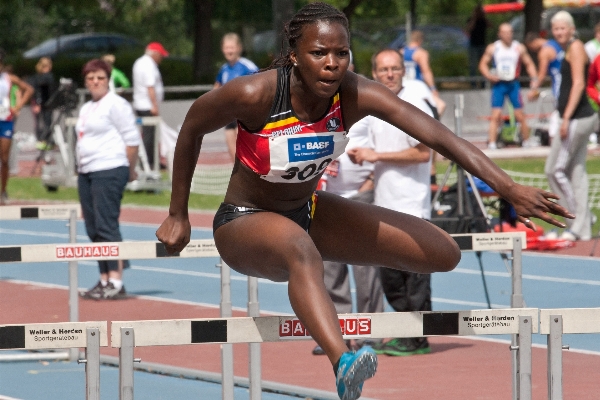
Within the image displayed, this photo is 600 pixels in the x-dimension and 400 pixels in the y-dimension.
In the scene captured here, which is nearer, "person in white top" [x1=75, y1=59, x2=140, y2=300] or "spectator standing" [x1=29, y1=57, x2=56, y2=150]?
"person in white top" [x1=75, y1=59, x2=140, y2=300]

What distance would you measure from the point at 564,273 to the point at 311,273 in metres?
7.45

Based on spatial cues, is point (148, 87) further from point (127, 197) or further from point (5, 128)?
point (5, 128)

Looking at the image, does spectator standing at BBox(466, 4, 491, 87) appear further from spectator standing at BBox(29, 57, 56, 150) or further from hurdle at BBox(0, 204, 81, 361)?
hurdle at BBox(0, 204, 81, 361)

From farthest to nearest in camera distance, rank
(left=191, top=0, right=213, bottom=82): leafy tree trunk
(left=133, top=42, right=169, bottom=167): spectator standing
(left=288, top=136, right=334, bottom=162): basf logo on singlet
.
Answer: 1. (left=191, top=0, right=213, bottom=82): leafy tree trunk
2. (left=133, top=42, right=169, bottom=167): spectator standing
3. (left=288, top=136, right=334, bottom=162): basf logo on singlet

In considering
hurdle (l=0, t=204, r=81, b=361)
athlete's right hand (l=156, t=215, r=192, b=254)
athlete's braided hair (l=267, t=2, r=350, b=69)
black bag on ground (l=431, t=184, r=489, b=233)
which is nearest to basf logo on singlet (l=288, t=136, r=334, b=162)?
athlete's braided hair (l=267, t=2, r=350, b=69)

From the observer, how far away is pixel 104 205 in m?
10.3

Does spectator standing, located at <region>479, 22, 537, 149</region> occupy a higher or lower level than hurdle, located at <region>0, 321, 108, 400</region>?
higher

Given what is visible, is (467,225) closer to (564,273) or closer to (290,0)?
(564,273)

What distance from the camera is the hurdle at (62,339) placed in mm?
4398

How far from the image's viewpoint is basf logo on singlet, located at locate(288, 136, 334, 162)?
4.80 m

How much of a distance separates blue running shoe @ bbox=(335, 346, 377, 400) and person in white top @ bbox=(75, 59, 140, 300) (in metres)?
6.31

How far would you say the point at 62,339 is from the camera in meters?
4.42

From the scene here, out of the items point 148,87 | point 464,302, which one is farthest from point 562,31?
point 148,87

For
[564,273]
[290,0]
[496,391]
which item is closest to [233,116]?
[496,391]
